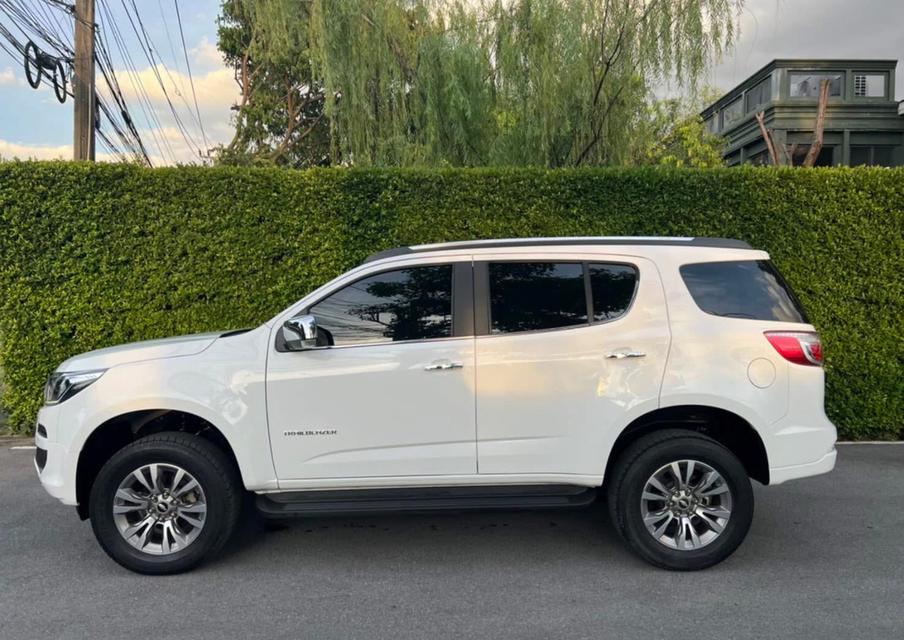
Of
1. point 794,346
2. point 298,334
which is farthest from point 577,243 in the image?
point 298,334

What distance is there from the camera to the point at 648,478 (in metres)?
3.89

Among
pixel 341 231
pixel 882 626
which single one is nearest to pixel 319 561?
pixel 882 626

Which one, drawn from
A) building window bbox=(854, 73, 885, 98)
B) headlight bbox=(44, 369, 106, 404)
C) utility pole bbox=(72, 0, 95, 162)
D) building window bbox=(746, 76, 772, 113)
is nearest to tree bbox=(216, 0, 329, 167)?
utility pole bbox=(72, 0, 95, 162)

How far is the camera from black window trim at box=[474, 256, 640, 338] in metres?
3.97

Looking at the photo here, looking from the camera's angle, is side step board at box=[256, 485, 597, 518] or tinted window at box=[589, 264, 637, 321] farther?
tinted window at box=[589, 264, 637, 321]

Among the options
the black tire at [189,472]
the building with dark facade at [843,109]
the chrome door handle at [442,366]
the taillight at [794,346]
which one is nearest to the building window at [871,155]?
the building with dark facade at [843,109]

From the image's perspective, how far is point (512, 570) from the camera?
3.97 meters

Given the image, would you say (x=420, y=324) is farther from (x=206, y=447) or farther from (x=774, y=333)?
(x=774, y=333)

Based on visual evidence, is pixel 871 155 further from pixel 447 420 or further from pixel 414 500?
pixel 414 500

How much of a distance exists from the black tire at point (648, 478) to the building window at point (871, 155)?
51.9 feet

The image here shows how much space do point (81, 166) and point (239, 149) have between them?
17.0m

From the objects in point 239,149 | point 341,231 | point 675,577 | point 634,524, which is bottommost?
point 675,577

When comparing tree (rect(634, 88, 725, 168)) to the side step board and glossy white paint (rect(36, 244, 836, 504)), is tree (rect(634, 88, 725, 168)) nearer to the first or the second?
glossy white paint (rect(36, 244, 836, 504))

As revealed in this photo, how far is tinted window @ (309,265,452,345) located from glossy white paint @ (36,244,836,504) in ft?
0.30
